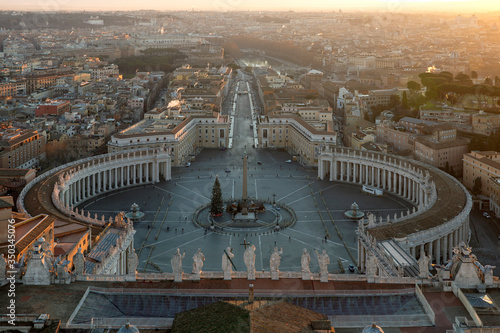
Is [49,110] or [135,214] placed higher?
[49,110]

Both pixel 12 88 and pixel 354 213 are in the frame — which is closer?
pixel 354 213

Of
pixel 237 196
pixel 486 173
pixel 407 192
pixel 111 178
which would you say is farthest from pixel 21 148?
pixel 486 173

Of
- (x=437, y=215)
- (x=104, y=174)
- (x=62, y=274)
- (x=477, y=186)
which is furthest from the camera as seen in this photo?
(x=104, y=174)

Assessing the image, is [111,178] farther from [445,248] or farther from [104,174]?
[445,248]

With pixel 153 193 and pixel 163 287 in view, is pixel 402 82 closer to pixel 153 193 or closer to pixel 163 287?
pixel 153 193

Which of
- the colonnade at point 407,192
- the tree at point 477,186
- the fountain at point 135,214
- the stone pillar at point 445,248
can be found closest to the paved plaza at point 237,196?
the fountain at point 135,214

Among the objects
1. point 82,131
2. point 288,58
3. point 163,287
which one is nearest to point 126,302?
point 163,287

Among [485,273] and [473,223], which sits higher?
[485,273]
